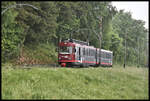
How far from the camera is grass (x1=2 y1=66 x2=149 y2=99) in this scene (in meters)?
13.3

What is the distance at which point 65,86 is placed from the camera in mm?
15859

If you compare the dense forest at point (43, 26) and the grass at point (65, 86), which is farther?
the dense forest at point (43, 26)

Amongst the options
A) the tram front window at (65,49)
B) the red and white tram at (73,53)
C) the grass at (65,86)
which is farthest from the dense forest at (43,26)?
the grass at (65,86)

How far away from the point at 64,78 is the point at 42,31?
1368 centimetres

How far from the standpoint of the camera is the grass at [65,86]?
1328 centimetres

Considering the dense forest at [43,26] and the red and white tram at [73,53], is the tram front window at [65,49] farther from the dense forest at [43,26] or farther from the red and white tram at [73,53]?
the dense forest at [43,26]

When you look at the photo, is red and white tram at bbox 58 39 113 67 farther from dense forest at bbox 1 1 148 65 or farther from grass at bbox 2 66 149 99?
grass at bbox 2 66 149 99

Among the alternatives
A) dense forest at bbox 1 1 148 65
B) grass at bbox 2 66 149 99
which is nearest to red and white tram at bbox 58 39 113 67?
dense forest at bbox 1 1 148 65

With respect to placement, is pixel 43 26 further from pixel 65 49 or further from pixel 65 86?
pixel 65 86

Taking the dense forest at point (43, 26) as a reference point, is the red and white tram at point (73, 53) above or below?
below

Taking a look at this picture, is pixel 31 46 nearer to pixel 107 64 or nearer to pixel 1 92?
pixel 107 64

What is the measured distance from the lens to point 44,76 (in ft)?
54.0

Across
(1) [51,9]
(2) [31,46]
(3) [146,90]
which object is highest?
(1) [51,9]

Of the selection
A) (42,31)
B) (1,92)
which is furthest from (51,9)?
(1,92)
